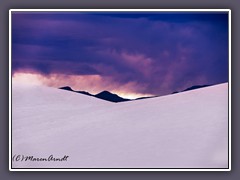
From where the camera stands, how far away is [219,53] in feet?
9.72

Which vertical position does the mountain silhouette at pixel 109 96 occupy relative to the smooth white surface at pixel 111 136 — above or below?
above

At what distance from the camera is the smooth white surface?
2.94m

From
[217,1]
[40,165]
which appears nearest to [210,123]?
[217,1]

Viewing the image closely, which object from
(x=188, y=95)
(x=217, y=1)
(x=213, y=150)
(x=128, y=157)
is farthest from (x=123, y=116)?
(x=217, y=1)

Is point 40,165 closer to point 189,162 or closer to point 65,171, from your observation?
point 65,171

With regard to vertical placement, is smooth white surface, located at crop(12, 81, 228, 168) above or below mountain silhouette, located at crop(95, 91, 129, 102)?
below

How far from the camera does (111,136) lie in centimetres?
296

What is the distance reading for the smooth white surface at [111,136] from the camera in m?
2.94

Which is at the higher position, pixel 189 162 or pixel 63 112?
pixel 63 112

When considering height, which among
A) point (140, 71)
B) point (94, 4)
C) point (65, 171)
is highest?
point (94, 4)

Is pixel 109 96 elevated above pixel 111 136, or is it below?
above

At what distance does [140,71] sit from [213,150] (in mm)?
838

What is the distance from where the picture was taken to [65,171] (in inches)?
118

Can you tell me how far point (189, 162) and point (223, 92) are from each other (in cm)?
61
